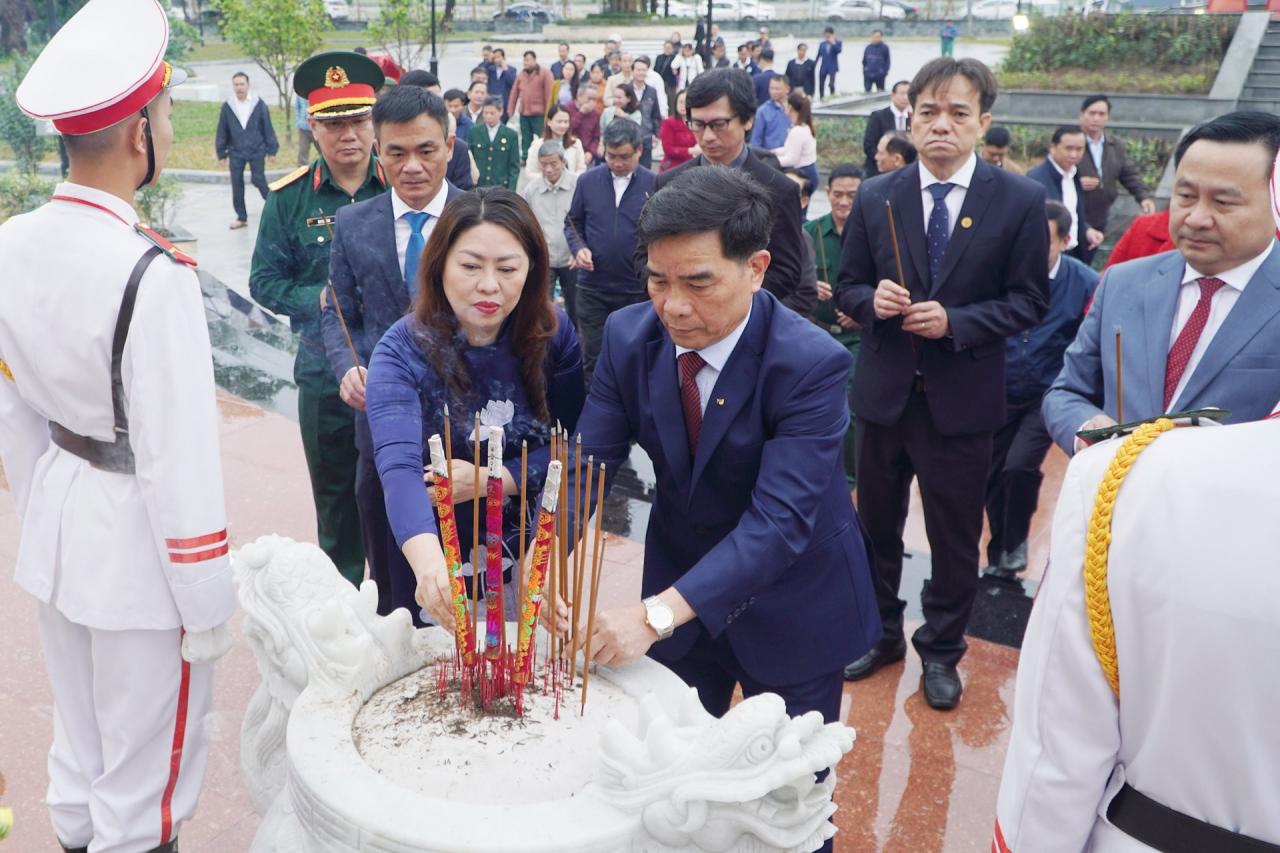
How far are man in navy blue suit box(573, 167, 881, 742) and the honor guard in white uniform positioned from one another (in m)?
0.74

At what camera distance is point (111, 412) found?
2.12 meters

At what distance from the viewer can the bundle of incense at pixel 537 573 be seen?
5.81ft

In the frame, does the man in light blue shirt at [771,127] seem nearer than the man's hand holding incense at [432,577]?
No

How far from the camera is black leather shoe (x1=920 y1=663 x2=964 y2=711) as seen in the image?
324cm

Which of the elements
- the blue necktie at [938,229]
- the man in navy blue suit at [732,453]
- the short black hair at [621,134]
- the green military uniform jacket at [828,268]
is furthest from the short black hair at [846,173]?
the man in navy blue suit at [732,453]

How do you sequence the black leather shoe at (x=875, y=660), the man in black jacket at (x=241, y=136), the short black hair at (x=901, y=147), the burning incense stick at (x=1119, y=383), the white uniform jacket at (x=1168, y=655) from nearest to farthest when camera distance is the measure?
the white uniform jacket at (x=1168, y=655) → the burning incense stick at (x=1119, y=383) → the black leather shoe at (x=875, y=660) → the short black hair at (x=901, y=147) → the man in black jacket at (x=241, y=136)

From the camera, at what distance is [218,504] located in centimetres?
216

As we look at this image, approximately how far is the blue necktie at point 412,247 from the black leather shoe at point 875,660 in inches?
64.1

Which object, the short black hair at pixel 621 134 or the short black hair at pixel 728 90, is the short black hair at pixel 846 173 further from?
the short black hair at pixel 728 90

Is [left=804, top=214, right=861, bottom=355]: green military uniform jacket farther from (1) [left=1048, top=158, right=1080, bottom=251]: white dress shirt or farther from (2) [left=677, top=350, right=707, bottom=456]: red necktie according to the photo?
(2) [left=677, top=350, right=707, bottom=456]: red necktie

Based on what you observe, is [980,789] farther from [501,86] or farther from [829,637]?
[501,86]

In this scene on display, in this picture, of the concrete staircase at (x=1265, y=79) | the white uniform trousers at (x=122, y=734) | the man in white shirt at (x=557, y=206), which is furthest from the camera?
the concrete staircase at (x=1265, y=79)

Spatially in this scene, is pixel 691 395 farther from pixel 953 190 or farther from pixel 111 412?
pixel 953 190

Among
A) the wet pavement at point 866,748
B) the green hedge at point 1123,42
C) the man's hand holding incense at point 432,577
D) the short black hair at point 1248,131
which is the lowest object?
the wet pavement at point 866,748
